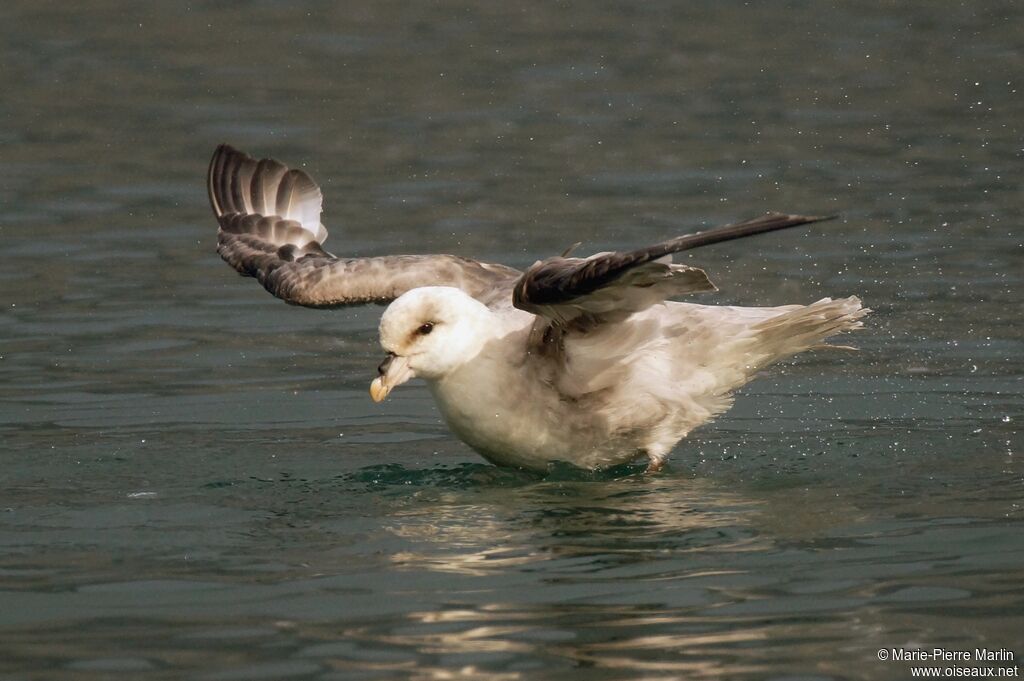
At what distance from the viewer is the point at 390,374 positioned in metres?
8.72

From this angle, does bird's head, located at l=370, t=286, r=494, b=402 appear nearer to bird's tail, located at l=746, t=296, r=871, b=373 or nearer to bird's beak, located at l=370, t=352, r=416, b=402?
bird's beak, located at l=370, t=352, r=416, b=402

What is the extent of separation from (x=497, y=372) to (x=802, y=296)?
4219mm

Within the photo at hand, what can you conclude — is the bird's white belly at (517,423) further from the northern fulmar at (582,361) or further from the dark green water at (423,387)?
the dark green water at (423,387)

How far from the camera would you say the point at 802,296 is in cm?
1271

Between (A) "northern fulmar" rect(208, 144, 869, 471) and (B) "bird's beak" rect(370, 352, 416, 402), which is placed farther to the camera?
(A) "northern fulmar" rect(208, 144, 869, 471)

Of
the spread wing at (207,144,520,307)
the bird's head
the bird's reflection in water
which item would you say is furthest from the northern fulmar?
the spread wing at (207,144,520,307)

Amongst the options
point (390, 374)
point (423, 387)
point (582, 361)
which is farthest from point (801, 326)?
point (423, 387)

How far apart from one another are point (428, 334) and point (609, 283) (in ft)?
3.93

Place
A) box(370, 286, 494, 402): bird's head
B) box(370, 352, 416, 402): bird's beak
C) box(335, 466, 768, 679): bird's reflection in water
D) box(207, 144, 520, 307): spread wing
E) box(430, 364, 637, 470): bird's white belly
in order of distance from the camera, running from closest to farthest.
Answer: box(335, 466, 768, 679): bird's reflection in water, box(370, 352, 416, 402): bird's beak, box(370, 286, 494, 402): bird's head, box(430, 364, 637, 470): bird's white belly, box(207, 144, 520, 307): spread wing

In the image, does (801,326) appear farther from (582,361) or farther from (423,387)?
(423,387)

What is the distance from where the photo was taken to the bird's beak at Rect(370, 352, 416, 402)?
338 inches

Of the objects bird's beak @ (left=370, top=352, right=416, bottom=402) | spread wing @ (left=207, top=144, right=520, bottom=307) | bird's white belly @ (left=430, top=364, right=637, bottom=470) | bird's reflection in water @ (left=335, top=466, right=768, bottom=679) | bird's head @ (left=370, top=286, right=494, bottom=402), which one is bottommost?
bird's reflection in water @ (left=335, top=466, right=768, bottom=679)

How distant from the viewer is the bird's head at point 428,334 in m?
8.70

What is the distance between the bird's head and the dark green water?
24.9 inches
